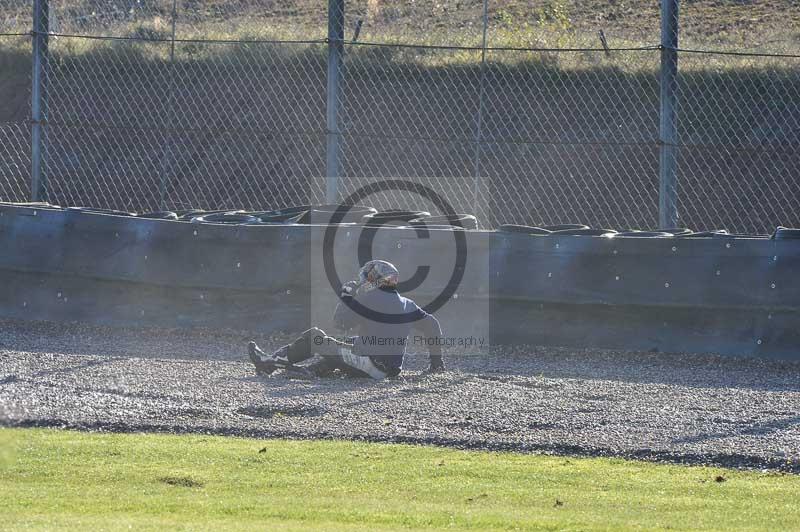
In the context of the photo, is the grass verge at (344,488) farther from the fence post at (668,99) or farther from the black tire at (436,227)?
the fence post at (668,99)

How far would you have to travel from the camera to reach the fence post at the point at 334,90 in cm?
1120

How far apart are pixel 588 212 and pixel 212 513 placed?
1247cm

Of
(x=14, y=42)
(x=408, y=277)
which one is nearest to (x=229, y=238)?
(x=408, y=277)

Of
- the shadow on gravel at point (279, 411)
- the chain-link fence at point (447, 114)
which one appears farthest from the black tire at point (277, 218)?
the shadow on gravel at point (279, 411)

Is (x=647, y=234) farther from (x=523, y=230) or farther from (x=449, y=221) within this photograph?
(x=449, y=221)

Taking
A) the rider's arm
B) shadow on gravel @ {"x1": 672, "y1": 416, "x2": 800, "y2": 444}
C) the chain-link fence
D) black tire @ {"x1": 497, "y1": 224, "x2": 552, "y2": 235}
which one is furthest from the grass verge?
the chain-link fence

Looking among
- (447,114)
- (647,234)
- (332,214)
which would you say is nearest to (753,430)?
(647,234)

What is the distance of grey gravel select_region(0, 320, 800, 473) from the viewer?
7.13 metres

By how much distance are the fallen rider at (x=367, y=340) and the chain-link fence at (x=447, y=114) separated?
5.70m

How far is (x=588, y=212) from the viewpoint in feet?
56.1

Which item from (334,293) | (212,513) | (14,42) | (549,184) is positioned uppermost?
(14,42)

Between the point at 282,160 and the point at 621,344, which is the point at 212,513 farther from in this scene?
the point at 282,160

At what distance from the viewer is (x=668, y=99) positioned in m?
10.7

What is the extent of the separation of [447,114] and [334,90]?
826 centimetres
